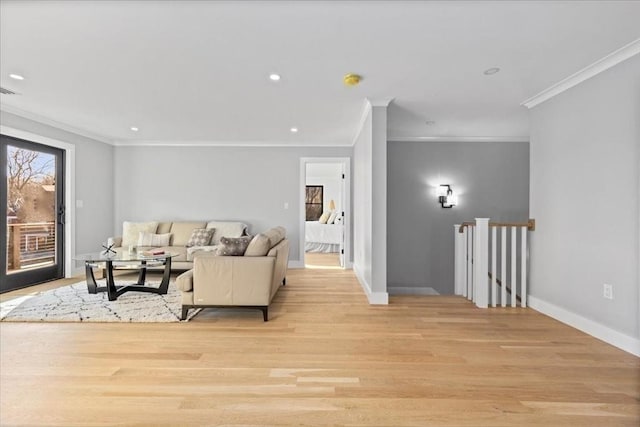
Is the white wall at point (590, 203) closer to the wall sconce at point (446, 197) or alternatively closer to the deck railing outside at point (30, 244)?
the wall sconce at point (446, 197)

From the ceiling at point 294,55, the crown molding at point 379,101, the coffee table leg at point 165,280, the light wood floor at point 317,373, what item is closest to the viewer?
the light wood floor at point 317,373

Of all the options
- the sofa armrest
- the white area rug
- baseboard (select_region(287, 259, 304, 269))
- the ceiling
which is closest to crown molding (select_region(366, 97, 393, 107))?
the ceiling

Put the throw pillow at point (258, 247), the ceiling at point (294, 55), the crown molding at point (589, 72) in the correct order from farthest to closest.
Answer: the throw pillow at point (258, 247) < the crown molding at point (589, 72) < the ceiling at point (294, 55)

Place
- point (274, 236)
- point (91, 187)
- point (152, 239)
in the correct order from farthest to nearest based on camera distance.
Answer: point (91, 187), point (152, 239), point (274, 236)

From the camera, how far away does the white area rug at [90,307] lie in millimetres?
3080

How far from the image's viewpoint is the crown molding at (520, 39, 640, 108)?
2.44m

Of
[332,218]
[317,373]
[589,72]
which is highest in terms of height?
[589,72]

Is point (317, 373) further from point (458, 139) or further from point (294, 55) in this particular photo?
Answer: point (458, 139)

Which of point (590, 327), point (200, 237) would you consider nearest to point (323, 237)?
point (200, 237)

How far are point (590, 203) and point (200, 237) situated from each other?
5.31m

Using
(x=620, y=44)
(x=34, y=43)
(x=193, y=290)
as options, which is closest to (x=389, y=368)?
(x=193, y=290)

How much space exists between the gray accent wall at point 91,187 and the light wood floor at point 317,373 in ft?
9.22

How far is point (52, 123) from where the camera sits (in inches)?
184

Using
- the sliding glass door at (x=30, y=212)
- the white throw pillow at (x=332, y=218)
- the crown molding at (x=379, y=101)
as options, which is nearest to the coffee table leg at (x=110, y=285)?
the sliding glass door at (x=30, y=212)
